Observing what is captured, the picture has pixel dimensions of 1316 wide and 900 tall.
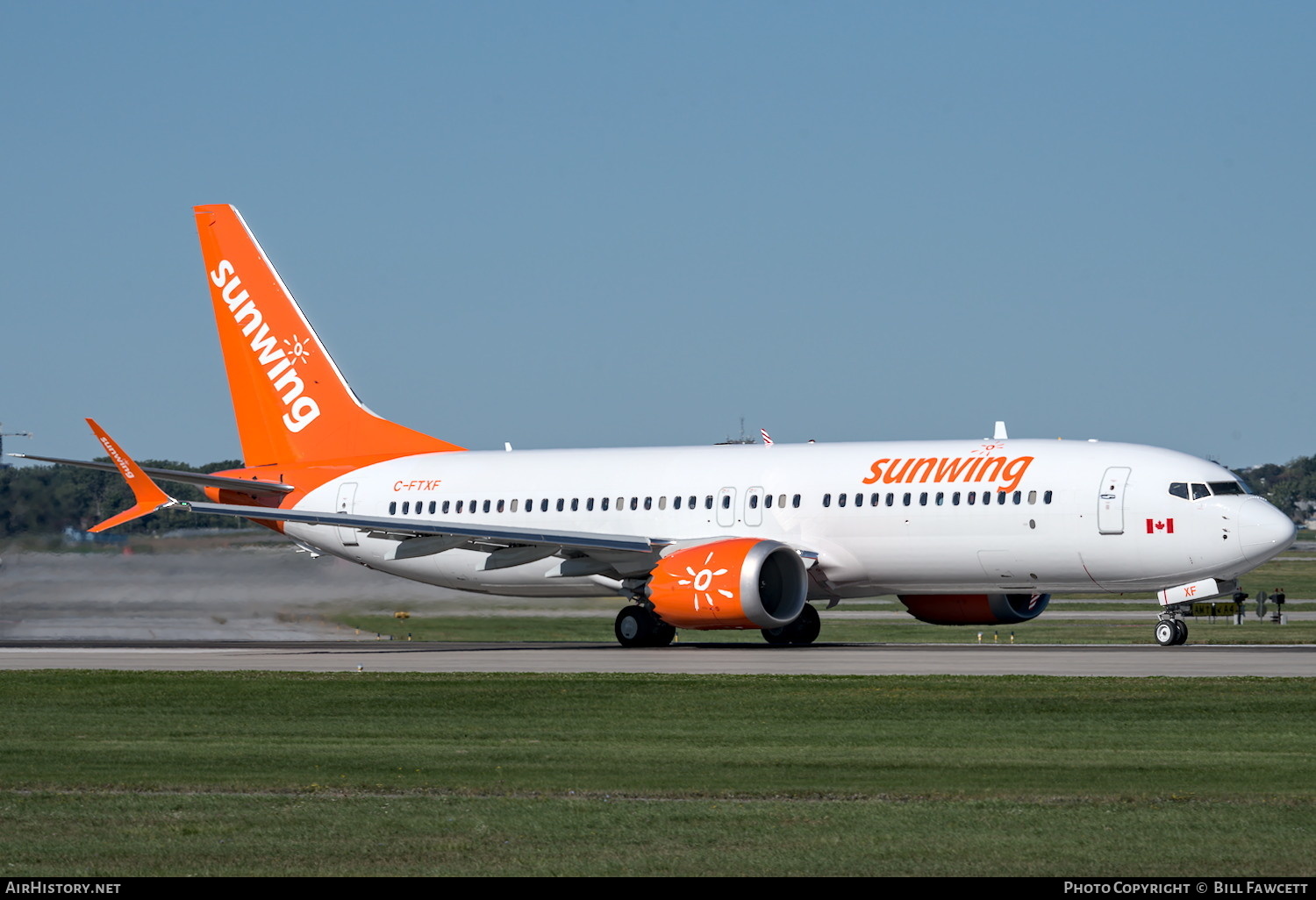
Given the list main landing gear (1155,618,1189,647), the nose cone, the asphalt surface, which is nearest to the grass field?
the asphalt surface

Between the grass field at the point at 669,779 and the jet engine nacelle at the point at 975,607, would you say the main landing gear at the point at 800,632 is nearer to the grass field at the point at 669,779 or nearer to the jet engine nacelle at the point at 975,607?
the jet engine nacelle at the point at 975,607

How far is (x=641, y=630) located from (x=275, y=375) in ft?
42.8

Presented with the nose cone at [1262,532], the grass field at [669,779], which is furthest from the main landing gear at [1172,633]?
the grass field at [669,779]

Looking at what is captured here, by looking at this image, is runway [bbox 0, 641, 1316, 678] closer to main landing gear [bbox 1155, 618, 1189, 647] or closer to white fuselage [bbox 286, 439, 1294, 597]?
main landing gear [bbox 1155, 618, 1189, 647]

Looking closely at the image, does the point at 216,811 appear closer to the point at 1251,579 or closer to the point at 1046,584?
the point at 1046,584

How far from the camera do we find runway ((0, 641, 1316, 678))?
27.7 meters

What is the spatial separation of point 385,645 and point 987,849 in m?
28.1

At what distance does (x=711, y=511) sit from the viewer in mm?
37281

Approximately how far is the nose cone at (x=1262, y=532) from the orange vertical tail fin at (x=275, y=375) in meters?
19.5

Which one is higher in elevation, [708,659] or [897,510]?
[897,510]

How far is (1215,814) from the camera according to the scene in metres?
12.7

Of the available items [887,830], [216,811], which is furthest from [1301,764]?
[216,811]

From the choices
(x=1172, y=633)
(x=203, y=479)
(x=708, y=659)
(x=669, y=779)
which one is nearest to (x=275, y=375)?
(x=203, y=479)

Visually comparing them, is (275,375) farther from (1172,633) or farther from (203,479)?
(1172,633)
